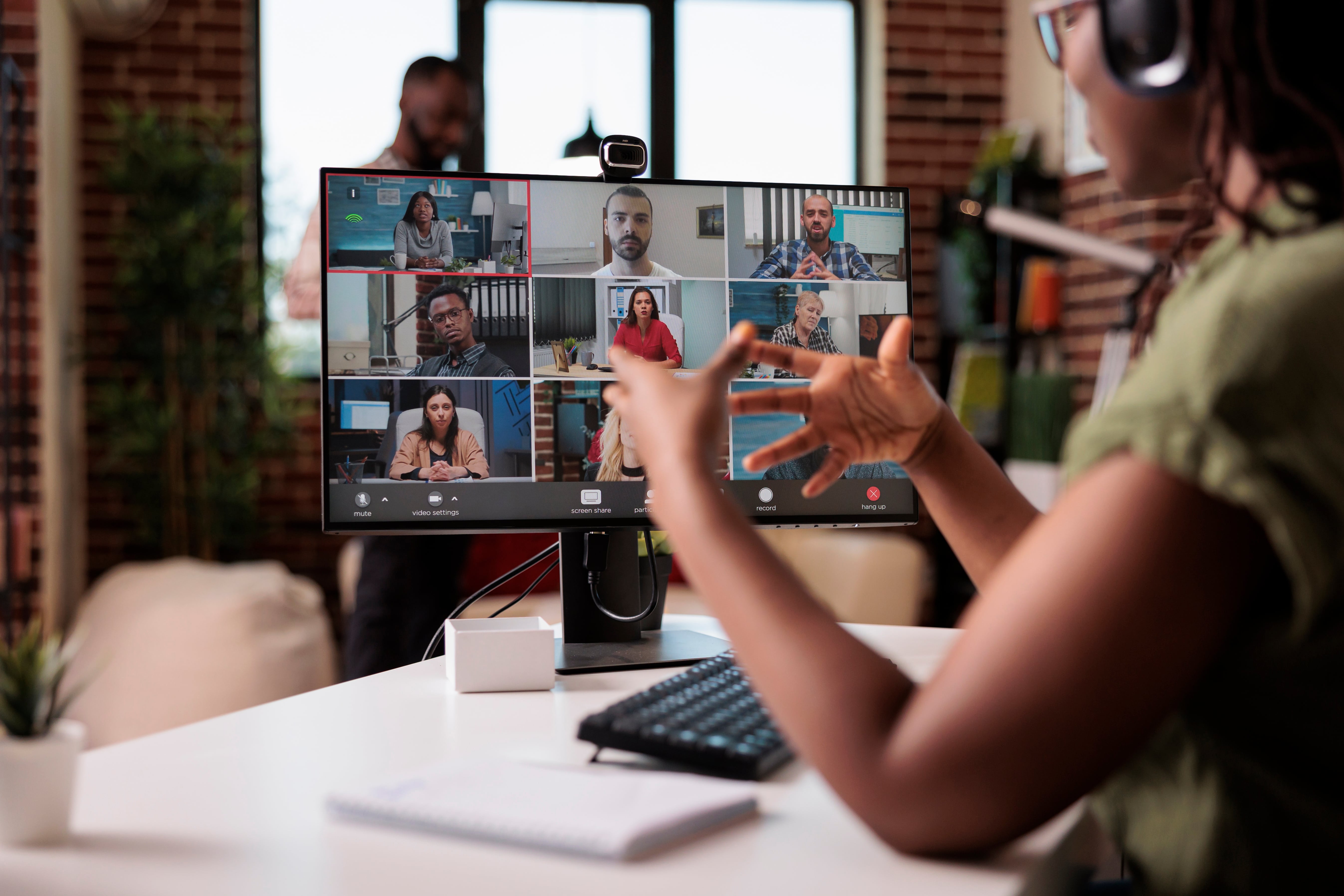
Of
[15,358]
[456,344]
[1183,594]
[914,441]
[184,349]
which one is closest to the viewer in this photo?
[1183,594]

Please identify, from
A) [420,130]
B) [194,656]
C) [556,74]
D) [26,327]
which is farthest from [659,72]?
[194,656]

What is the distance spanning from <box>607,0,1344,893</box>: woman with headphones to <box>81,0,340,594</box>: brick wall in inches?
135

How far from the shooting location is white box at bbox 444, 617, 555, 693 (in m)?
1.05

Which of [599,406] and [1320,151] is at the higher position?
[1320,151]

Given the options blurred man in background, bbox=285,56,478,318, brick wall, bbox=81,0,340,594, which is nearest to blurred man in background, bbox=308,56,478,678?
blurred man in background, bbox=285,56,478,318

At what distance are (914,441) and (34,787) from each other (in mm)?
705

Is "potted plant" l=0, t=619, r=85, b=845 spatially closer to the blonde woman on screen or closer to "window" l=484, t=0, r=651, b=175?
the blonde woman on screen

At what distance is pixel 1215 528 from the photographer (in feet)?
1.71

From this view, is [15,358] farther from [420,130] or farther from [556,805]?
[556,805]

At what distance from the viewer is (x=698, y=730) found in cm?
82

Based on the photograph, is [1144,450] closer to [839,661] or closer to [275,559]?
[839,661]

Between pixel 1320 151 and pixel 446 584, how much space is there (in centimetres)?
169

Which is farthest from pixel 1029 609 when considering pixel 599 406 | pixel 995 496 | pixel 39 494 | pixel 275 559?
pixel 275 559

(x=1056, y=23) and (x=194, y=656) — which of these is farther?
(x=194, y=656)
